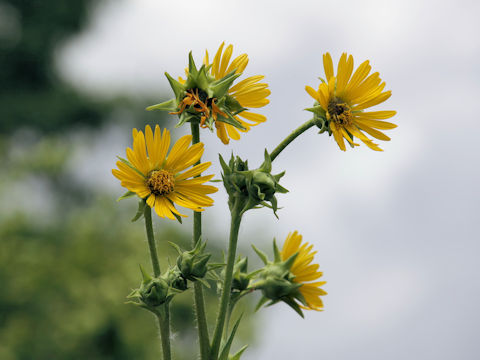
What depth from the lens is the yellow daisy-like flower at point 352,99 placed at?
59.4 inches

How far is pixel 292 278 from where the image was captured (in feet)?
5.40

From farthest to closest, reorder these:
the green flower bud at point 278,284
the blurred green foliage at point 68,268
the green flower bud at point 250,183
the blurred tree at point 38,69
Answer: the blurred tree at point 38,69
the blurred green foliage at point 68,268
the green flower bud at point 278,284
the green flower bud at point 250,183

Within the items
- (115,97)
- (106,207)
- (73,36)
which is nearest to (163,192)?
(106,207)

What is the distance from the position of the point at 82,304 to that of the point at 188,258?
7.51m

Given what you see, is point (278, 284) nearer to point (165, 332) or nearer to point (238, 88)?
point (165, 332)

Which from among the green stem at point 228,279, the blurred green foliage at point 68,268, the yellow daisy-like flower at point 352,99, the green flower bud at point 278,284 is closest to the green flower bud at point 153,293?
the green stem at point 228,279

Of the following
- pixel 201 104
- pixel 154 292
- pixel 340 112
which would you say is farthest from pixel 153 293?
pixel 340 112

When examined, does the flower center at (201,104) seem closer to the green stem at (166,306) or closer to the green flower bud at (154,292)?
the green stem at (166,306)

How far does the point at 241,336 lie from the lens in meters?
9.46

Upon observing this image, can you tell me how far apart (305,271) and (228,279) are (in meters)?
0.36

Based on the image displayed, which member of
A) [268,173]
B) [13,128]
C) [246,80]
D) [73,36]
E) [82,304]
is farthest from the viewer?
[73,36]

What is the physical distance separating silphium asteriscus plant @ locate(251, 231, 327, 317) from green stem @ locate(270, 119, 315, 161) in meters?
0.26

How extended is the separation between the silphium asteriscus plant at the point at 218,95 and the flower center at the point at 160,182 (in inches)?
6.3

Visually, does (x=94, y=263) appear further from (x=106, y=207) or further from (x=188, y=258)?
(x=188, y=258)
